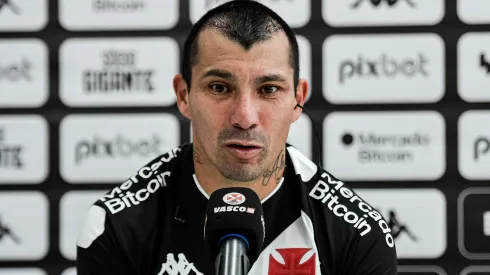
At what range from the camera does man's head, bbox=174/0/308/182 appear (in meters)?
0.95

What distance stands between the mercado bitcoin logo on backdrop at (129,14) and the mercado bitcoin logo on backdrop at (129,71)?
37 mm

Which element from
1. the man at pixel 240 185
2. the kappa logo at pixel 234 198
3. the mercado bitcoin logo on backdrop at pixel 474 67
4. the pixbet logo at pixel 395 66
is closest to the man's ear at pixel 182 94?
the man at pixel 240 185

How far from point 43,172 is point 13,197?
4.1 inches

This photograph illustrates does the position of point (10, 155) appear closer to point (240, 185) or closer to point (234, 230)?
point (240, 185)

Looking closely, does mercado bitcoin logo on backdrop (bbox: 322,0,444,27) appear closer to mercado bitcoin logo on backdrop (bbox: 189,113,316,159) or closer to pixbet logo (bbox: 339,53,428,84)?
pixbet logo (bbox: 339,53,428,84)

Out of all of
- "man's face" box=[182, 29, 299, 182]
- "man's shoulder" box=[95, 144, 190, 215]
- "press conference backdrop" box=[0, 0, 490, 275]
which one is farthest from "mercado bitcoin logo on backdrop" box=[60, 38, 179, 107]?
"man's face" box=[182, 29, 299, 182]

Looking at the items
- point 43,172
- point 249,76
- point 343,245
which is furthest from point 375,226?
point 43,172

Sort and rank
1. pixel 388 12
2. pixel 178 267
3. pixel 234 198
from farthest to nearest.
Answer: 1. pixel 388 12
2. pixel 178 267
3. pixel 234 198

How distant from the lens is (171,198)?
1.09 meters

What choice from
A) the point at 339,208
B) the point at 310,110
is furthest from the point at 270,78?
the point at 310,110

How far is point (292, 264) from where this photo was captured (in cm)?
105

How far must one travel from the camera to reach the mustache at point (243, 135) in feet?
3.10

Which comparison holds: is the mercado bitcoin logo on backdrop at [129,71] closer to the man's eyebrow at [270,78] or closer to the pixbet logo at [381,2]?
the pixbet logo at [381,2]

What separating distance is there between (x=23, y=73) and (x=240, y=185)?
0.92m
